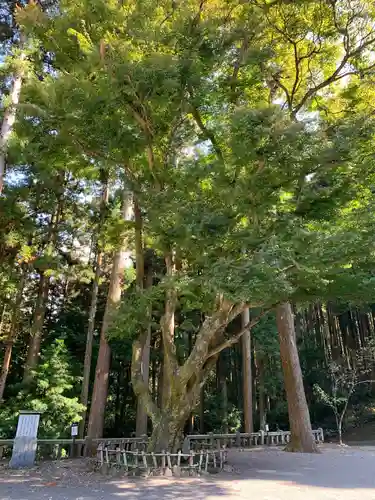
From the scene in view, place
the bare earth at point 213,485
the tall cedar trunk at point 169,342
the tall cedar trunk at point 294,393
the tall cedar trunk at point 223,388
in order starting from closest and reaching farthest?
the bare earth at point 213,485 < the tall cedar trunk at point 169,342 < the tall cedar trunk at point 294,393 < the tall cedar trunk at point 223,388

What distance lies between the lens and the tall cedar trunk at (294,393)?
10008mm

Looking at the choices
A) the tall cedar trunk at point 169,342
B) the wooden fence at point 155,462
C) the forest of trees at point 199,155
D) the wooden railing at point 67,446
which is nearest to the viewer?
the forest of trees at point 199,155

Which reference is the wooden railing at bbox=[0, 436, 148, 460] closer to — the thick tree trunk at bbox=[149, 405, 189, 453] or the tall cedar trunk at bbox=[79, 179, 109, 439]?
Result: the tall cedar trunk at bbox=[79, 179, 109, 439]

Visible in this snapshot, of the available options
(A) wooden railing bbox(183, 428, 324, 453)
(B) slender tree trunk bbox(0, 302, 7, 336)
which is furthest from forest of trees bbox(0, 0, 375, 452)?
(A) wooden railing bbox(183, 428, 324, 453)

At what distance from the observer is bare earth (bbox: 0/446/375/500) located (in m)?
4.72

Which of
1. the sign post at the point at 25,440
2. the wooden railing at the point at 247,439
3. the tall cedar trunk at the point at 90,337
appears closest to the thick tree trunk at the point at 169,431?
the sign post at the point at 25,440

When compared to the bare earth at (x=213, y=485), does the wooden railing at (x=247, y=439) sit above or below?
above

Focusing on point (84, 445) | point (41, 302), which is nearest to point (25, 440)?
point (84, 445)

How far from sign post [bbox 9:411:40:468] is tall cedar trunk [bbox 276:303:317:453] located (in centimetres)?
642

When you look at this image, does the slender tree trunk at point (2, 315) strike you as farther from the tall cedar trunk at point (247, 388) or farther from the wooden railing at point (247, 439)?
the tall cedar trunk at point (247, 388)

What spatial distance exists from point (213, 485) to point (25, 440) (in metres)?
3.81

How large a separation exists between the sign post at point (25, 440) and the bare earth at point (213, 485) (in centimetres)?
32

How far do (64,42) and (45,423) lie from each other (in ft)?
28.4

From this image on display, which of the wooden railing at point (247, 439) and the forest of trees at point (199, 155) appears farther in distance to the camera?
the wooden railing at point (247, 439)
